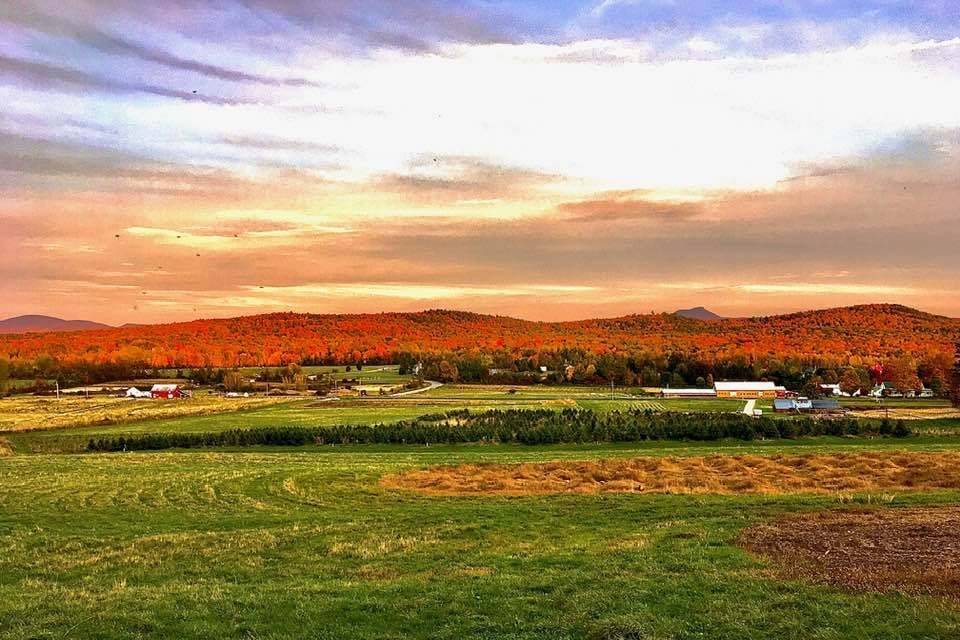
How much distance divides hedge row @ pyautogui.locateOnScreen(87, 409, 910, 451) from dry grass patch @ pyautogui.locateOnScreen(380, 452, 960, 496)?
17507 mm

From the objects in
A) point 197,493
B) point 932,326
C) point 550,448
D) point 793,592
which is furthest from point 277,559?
point 932,326

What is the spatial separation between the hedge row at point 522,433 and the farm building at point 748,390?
45.2 meters

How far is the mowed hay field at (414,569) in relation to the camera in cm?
1030

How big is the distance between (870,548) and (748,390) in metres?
98.6

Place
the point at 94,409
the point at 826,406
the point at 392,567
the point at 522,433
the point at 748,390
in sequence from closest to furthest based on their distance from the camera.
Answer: the point at 392,567
the point at 522,433
the point at 826,406
the point at 94,409
the point at 748,390

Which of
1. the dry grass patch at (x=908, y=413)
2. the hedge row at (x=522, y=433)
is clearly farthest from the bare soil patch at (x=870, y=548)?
the dry grass patch at (x=908, y=413)

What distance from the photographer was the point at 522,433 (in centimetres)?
5441

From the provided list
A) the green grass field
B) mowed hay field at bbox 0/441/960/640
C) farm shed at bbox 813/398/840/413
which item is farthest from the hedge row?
mowed hay field at bbox 0/441/960/640

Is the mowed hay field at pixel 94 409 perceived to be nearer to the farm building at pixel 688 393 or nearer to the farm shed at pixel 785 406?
the farm building at pixel 688 393

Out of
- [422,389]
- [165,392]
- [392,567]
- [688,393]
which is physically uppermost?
[392,567]

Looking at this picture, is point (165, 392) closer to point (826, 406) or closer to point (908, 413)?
point (826, 406)

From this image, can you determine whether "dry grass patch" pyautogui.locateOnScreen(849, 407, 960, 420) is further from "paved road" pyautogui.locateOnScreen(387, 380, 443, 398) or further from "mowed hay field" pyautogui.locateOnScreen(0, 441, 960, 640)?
"paved road" pyautogui.locateOnScreen(387, 380, 443, 398)

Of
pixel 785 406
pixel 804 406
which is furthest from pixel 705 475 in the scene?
pixel 804 406

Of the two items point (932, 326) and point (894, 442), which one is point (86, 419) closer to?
point (894, 442)
